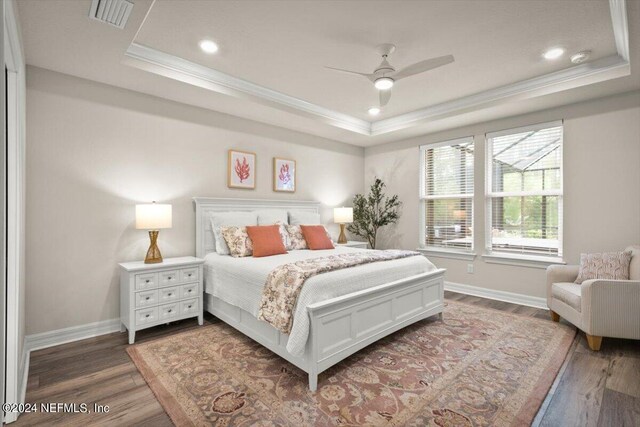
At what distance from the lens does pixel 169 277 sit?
10.7 ft

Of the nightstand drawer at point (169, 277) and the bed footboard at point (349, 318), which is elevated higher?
the nightstand drawer at point (169, 277)

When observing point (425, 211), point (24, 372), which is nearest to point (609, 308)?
point (425, 211)

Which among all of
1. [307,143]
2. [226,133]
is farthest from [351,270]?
[307,143]

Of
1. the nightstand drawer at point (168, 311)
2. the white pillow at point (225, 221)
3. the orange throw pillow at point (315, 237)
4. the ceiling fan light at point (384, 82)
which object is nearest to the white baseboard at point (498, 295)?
the orange throw pillow at point (315, 237)

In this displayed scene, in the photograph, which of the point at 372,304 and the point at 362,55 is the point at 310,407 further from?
the point at 362,55

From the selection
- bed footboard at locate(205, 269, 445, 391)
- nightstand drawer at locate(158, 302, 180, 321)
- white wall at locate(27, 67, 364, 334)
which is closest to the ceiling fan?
bed footboard at locate(205, 269, 445, 391)

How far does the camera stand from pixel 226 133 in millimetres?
4258

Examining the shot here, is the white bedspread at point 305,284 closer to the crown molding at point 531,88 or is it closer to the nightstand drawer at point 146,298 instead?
the nightstand drawer at point 146,298

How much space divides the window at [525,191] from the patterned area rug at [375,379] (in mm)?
1299

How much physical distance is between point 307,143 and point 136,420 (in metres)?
4.23

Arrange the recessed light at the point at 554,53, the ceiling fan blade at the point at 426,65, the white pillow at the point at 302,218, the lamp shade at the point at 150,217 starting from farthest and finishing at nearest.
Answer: the white pillow at the point at 302,218, the lamp shade at the point at 150,217, the recessed light at the point at 554,53, the ceiling fan blade at the point at 426,65

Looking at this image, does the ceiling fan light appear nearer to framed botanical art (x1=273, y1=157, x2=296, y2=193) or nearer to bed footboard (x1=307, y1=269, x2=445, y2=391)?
bed footboard (x1=307, y1=269, x2=445, y2=391)

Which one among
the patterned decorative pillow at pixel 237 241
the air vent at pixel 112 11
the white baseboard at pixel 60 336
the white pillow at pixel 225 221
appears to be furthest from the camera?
the white pillow at pixel 225 221

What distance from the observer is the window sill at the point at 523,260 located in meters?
4.04
